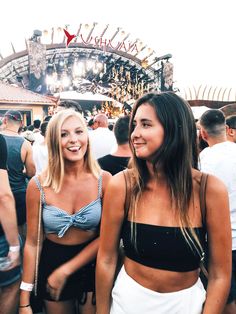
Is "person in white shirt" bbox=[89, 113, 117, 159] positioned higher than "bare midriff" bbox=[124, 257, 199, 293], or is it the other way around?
"person in white shirt" bbox=[89, 113, 117, 159]

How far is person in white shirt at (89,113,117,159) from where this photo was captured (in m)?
4.95

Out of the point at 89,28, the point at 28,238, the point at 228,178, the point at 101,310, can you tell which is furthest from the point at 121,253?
the point at 89,28

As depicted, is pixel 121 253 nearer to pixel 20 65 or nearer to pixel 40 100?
A: pixel 40 100

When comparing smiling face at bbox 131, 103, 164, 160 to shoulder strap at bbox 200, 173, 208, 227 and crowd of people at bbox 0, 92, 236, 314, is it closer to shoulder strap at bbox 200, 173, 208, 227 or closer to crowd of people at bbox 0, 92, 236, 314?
crowd of people at bbox 0, 92, 236, 314

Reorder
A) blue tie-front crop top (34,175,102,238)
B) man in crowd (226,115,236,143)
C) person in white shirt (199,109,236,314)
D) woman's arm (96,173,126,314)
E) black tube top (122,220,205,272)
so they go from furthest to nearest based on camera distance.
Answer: man in crowd (226,115,236,143) → person in white shirt (199,109,236,314) → blue tie-front crop top (34,175,102,238) → woman's arm (96,173,126,314) → black tube top (122,220,205,272)

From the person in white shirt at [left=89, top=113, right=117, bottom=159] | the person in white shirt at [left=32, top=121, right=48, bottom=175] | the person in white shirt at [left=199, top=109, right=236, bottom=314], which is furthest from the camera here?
the person in white shirt at [left=89, top=113, right=117, bottom=159]

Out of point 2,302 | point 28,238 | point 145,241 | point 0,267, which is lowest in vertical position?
point 2,302

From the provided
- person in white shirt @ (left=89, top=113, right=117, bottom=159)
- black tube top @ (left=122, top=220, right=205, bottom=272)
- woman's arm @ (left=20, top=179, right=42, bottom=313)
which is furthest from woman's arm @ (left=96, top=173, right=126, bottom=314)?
person in white shirt @ (left=89, top=113, right=117, bottom=159)

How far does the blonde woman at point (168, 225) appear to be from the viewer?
156 cm

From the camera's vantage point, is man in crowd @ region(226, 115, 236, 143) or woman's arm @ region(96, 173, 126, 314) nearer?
woman's arm @ region(96, 173, 126, 314)

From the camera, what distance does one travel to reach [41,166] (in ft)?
15.2

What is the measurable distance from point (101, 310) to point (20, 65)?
32896 mm

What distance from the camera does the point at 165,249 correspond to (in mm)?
1539

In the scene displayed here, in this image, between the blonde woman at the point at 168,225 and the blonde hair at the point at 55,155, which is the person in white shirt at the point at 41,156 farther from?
the blonde woman at the point at 168,225
